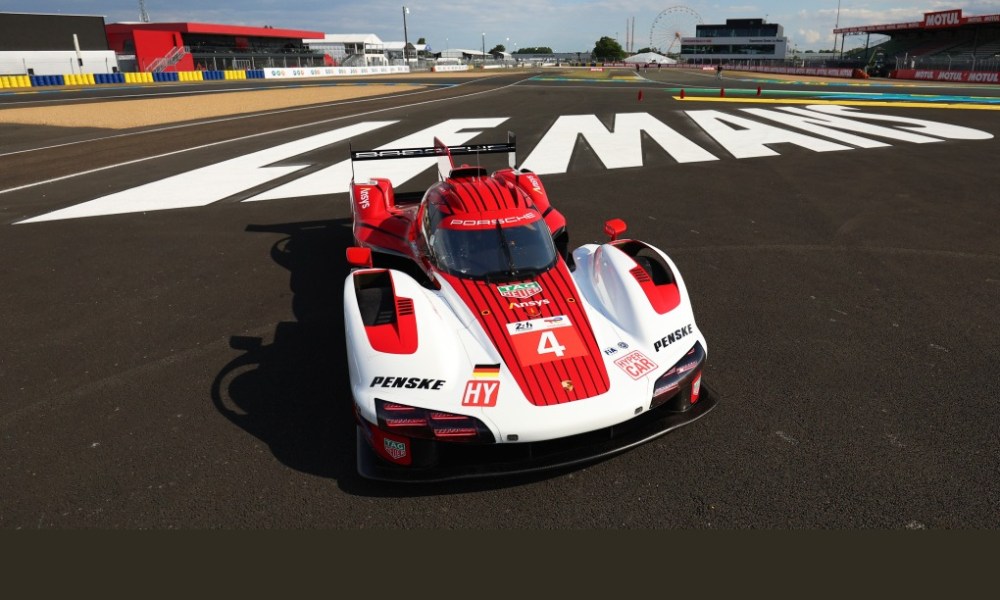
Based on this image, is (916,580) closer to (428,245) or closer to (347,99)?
(428,245)

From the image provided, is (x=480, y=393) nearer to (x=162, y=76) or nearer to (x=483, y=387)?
(x=483, y=387)

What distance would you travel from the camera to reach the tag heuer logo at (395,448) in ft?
11.4

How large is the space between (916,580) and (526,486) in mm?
2077

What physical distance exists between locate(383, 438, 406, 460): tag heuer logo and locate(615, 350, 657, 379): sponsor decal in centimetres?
150

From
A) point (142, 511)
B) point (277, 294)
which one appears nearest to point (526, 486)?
point (142, 511)

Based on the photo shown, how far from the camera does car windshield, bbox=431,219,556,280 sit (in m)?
4.76

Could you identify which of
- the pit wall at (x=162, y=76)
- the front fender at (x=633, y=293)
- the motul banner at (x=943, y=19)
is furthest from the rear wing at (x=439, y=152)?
the motul banner at (x=943, y=19)

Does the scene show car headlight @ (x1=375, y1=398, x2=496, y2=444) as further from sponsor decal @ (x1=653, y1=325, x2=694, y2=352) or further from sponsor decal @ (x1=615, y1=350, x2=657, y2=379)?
sponsor decal @ (x1=653, y1=325, x2=694, y2=352)

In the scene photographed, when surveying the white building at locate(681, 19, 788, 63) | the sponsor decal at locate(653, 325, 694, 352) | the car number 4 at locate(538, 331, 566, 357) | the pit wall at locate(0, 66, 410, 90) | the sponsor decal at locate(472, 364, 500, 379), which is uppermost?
the white building at locate(681, 19, 788, 63)

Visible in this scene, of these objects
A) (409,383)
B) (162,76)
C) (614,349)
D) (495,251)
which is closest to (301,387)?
(409,383)

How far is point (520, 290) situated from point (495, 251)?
0.48 meters

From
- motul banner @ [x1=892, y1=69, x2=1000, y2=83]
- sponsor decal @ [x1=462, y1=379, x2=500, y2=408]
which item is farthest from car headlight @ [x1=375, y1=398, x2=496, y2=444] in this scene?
motul banner @ [x1=892, y1=69, x2=1000, y2=83]

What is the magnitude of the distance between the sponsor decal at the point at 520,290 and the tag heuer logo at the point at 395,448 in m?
1.51

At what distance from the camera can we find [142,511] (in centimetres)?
341
